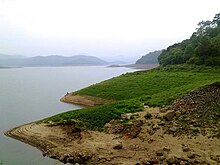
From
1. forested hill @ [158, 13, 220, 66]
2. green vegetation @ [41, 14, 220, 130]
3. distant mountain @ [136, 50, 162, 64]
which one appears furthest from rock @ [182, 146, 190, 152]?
distant mountain @ [136, 50, 162, 64]

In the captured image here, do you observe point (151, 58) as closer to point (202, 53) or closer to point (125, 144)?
point (202, 53)

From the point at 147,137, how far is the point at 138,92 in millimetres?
18217

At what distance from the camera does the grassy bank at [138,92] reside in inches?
956

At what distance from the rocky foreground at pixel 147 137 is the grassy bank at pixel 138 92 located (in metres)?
1.33

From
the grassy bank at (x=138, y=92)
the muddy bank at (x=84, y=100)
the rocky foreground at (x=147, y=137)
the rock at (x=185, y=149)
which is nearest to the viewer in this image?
the rocky foreground at (x=147, y=137)

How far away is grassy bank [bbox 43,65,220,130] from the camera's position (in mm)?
24281

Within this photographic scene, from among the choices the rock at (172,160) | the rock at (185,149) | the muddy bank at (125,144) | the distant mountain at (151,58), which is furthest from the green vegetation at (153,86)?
the distant mountain at (151,58)

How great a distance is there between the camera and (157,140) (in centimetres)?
1909

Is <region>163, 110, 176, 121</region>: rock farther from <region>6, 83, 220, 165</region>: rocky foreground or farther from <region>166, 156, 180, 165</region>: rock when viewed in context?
<region>166, 156, 180, 165</region>: rock

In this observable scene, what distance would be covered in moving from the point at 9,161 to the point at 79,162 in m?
4.84

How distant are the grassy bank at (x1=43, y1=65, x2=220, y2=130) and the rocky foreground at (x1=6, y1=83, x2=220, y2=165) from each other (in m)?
1.33

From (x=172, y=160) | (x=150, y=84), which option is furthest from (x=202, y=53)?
(x=172, y=160)

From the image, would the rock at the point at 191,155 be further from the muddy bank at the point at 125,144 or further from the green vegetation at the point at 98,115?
the green vegetation at the point at 98,115

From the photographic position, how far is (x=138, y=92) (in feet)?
124
